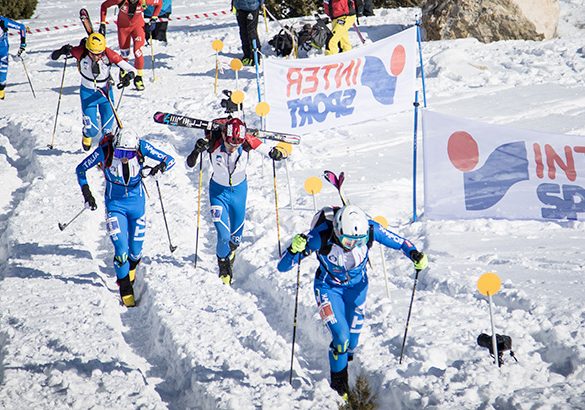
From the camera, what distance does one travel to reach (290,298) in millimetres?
9539

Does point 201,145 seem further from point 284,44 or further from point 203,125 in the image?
point 284,44

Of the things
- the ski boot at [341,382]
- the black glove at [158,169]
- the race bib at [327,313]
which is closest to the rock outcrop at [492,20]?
the black glove at [158,169]

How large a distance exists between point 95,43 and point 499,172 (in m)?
6.75

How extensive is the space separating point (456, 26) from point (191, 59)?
5.86 metres

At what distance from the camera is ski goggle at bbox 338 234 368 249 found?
755 centimetres

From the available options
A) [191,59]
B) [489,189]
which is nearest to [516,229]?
[489,189]

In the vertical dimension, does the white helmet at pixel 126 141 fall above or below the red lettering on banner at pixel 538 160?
above

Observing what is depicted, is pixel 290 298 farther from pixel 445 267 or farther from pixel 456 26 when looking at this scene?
pixel 456 26

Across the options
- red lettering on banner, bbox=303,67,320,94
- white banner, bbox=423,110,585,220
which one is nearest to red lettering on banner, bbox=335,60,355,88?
red lettering on banner, bbox=303,67,320,94

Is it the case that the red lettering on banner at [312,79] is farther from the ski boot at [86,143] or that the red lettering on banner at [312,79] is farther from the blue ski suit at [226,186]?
the ski boot at [86,143]

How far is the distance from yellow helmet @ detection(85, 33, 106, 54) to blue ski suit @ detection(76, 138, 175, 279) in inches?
151

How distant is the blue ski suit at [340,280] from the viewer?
780 cm

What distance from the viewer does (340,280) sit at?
7.96 meters

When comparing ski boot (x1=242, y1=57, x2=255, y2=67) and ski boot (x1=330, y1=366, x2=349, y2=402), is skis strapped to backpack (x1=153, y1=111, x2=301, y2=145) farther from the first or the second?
ski boot (x1=242, y1=57, x2=255, y2=67)
